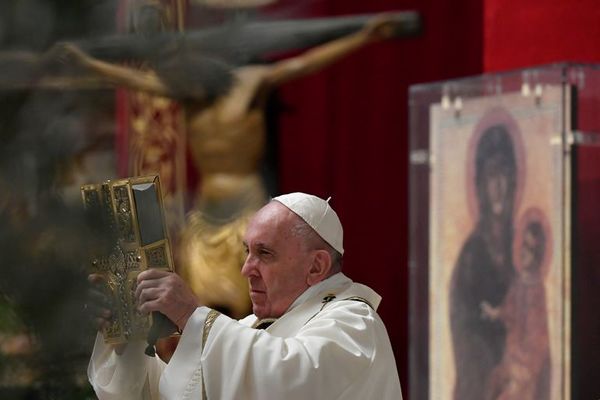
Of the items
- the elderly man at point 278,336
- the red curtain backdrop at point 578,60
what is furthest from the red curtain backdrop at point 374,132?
the elderly man at point 278,336

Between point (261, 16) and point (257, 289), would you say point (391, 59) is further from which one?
point (257, 289)

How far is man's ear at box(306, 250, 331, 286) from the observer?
272 centimetres

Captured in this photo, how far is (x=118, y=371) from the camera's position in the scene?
263 cm

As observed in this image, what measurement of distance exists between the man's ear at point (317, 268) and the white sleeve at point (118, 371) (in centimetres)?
41

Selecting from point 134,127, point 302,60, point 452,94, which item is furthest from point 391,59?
point 452,94

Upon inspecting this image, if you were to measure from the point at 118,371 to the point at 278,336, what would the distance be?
0.36 metres

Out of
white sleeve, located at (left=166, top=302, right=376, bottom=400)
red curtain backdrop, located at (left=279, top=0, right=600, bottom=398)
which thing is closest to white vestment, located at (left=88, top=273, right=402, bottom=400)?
white sleeve, located at (left=166, top=302, right=376, bottom=400)

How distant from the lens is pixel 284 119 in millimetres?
7359

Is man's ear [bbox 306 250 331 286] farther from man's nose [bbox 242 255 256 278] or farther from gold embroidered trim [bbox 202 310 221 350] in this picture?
gold embroidered trim [bbox 202 310 221 350]

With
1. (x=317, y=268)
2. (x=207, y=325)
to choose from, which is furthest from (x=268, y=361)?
(x=317, y=268)

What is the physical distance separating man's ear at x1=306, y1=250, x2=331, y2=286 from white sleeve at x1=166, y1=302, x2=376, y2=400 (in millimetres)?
191

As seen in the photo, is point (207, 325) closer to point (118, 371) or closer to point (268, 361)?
point (268, 361)

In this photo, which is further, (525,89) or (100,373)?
(525,89)

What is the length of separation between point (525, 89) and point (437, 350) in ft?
4.13
